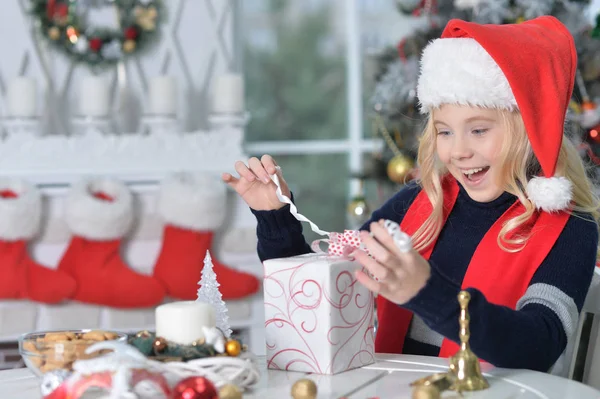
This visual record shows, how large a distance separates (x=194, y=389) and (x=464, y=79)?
0.76 meters

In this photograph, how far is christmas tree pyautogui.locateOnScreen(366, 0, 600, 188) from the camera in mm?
2961

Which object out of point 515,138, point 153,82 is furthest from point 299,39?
point 515,138

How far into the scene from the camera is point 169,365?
1012 mm

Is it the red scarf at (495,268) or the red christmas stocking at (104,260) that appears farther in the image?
the red christmas stocking at (104,260)

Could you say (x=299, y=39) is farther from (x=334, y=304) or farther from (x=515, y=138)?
(x=334, y=304)

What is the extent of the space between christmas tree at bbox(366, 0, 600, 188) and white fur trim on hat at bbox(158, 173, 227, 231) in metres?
0.65

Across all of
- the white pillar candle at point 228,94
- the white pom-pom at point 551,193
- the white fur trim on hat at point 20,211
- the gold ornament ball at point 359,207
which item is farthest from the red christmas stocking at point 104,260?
the white pom-pom at point 551,193

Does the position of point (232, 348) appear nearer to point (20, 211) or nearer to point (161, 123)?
point (20, 211)

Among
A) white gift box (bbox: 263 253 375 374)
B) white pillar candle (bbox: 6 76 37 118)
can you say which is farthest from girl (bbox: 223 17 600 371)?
white pillar candle (bbox: 6 76 37 118)

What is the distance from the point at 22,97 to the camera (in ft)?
10.4

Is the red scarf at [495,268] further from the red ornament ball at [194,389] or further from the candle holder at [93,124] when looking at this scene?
the candle holder at [93,124]

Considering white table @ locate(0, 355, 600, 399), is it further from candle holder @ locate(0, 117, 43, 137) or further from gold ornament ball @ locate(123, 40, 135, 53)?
gold ornament ball @ locate(123, 40, 135, 53)

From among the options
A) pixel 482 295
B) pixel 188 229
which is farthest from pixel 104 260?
pixel 482 295

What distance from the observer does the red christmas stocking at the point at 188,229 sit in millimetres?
3074
